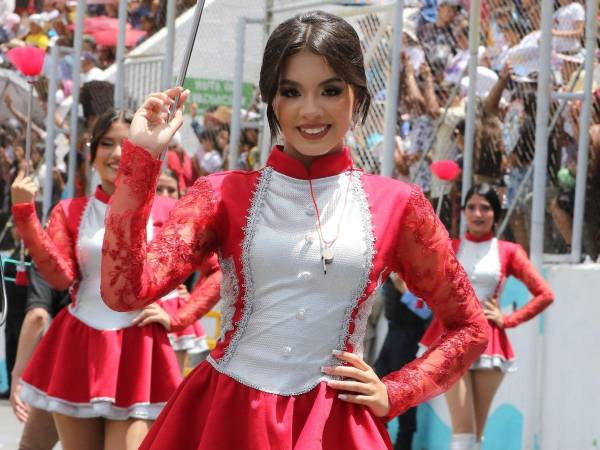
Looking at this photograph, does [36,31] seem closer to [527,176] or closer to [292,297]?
[527,176]

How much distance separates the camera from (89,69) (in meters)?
13.1

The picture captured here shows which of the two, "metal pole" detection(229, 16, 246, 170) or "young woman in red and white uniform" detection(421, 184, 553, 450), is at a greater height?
"metal pole" detection(229, 16, 246, 170)

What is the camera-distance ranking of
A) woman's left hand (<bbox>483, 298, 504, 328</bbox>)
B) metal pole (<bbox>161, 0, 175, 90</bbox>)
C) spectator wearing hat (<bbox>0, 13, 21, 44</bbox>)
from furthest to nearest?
1. spectator wearing hat (<bbox>0, 13, 21, 44</bbox>)
2. metal pole (<bbox>161, 0, 175, 90</bbox>)
3. woman's left hand (<bbox>483, 298, 504, 328</bbox>)

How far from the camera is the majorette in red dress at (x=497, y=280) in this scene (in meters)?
8.02

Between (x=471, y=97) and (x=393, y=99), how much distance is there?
1.71ft

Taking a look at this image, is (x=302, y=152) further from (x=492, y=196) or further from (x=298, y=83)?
(x=492, y=196)

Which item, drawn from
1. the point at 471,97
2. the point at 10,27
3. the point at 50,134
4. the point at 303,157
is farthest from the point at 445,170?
the point at 10,27

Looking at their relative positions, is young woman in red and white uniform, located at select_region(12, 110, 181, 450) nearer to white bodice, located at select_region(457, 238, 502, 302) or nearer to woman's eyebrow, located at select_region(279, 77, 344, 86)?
woman's eyebrow, located at select_region(279, 77, 344, 86)

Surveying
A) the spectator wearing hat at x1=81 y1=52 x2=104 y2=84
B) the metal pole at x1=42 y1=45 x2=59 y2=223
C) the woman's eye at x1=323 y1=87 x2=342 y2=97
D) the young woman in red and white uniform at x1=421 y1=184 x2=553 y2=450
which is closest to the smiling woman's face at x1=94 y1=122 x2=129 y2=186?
the woman's eye at x1=323 y1=87 x2=342 y2=97

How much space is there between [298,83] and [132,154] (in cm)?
49

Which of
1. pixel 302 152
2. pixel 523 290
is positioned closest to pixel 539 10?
pixel 523 290

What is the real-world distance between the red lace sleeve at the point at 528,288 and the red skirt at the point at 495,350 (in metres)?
0.08

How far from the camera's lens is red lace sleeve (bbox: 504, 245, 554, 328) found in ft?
26.1

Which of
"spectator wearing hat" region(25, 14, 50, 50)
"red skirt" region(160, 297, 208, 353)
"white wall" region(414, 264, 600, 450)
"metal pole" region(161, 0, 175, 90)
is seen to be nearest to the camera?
"red skirt" region(160, 297, 208, 353)
